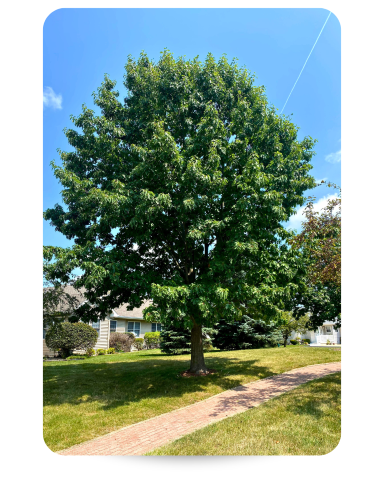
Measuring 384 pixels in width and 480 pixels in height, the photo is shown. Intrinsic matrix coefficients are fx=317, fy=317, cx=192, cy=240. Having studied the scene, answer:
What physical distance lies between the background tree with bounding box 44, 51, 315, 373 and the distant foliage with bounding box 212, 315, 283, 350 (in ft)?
33.3

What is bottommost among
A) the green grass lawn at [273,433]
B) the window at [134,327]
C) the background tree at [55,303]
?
the window at [134,327]

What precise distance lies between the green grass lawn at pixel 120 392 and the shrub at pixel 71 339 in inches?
188

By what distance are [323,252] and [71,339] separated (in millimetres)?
13958

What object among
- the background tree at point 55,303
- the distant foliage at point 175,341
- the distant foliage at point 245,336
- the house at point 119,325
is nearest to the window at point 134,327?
the house at point 119,325

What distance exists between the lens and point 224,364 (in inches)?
434

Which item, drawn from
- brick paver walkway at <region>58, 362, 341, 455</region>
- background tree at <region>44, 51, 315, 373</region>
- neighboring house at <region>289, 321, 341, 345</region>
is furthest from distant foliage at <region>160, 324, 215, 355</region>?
neighboring house at <region>289, 321, 341, 345</region>

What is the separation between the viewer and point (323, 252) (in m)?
6.23

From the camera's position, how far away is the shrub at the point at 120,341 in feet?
62.4

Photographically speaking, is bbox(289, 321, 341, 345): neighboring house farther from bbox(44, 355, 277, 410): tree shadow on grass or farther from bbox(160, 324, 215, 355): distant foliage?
bbox(44, 355, 277, 410): tree shadow on grass

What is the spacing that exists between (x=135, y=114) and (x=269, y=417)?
727 centimetres

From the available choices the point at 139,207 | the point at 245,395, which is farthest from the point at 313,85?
the point at 245,395

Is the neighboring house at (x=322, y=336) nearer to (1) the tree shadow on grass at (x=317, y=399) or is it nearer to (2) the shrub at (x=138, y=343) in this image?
(2) the shrub at (x=138, y=343)

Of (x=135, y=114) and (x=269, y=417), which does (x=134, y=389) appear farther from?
(x=135, y=114)

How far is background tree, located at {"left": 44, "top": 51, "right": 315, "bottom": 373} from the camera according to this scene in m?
6.60
